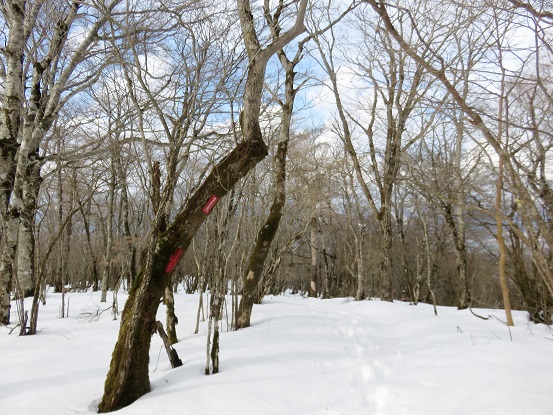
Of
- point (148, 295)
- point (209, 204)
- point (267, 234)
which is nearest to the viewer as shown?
point (148, 295)

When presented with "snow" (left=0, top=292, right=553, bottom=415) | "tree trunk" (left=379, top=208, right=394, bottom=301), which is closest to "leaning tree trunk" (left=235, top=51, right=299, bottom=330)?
"snow" (left=0, top=292, right=553, bottom=415)

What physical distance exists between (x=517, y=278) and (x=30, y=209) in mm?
9932

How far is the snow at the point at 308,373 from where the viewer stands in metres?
2.80

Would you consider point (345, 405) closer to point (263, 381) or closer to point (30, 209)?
point (263, 381)

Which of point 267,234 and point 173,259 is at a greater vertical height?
point 267,234

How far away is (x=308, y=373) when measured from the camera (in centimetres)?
359

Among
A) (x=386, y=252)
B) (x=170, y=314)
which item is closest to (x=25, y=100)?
(x=170, y=314)

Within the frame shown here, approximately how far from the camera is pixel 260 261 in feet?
20.9

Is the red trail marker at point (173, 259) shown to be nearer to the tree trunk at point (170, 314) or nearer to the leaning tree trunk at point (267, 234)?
the tree trunk at point (170, 314)

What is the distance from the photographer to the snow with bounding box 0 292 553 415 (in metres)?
2.80

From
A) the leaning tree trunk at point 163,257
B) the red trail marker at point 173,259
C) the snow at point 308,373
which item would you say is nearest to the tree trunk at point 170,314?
the snow at point 308,373

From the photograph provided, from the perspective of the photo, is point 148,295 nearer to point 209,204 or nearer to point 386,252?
point 209,204

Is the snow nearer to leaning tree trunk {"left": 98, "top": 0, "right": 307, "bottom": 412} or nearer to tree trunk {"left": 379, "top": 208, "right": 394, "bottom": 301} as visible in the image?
leaning tree trunk {"left": 98, "top": 0, "right": 307, "bottom": 412}

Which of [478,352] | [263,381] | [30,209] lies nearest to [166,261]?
[263,381]
